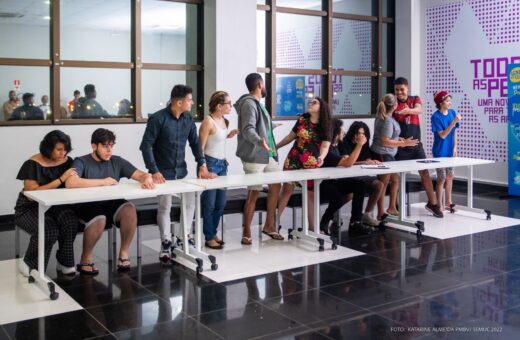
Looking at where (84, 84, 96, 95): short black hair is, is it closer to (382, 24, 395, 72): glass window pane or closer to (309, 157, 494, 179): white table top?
→ (309, 157, 494, 179): white table top

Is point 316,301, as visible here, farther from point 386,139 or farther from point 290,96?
point 290,96

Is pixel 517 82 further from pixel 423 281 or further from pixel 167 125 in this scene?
pixel 167 125

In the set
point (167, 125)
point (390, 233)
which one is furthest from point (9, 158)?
point (390, 233)

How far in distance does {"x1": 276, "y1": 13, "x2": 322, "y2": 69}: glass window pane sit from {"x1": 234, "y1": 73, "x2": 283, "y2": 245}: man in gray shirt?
3.41 metres

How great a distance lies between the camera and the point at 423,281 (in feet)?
14.5

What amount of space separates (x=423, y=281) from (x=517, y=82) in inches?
179

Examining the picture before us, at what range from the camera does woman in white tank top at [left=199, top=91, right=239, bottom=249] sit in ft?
17.0

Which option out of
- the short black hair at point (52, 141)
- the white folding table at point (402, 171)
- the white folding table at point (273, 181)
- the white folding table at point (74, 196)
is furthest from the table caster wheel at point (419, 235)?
the short black hair at point (52, 141)

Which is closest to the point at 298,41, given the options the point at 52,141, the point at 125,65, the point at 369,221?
the point at 125,65

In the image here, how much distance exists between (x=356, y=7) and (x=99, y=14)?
4.00 meters

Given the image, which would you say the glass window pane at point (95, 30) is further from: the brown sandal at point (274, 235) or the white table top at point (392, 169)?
the white table top at point (392, 169)

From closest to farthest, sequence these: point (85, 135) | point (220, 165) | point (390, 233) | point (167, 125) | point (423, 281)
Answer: point (423, 281), point (167, 125), point (220, 165), point (390, 233), point (85, 135)

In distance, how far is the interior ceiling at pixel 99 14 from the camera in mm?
6613

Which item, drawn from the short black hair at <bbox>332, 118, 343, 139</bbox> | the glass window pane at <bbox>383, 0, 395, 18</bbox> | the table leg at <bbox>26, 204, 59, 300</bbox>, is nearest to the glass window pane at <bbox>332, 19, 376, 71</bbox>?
the glass window pane at <bbox>383, 0, 395, 18</bbox>
